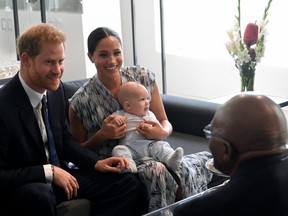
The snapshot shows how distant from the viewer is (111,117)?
8.03 feet

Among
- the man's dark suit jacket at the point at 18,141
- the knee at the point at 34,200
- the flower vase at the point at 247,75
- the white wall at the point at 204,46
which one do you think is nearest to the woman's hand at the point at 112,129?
the man's dark suit jacket at the point at 18,141

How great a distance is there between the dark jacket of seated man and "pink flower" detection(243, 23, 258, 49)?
7.42 ft

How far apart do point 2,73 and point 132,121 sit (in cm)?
174

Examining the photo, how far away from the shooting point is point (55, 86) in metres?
2.16

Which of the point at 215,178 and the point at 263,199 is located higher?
the point at 263,199

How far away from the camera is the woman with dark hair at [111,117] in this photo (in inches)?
93.9

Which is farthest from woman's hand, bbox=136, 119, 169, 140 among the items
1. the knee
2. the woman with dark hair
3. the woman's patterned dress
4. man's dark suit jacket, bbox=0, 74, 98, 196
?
the knee

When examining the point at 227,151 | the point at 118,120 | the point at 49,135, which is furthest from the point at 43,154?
the point at 227,151

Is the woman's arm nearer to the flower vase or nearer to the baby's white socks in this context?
the baby's white socks

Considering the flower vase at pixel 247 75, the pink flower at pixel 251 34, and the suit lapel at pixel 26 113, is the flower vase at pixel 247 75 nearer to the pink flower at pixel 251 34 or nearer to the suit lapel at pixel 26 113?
the pink flower at pixel 251 34

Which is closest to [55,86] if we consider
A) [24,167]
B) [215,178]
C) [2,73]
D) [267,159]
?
[24,167]

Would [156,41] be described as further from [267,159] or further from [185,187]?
[267,159]

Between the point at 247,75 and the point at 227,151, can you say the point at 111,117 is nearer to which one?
the point at 247,75

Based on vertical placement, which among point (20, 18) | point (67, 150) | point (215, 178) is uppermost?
point (20, 18)
